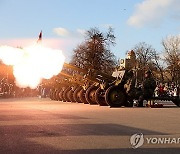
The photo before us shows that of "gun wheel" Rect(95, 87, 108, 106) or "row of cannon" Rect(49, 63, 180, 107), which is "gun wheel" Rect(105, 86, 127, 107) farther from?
"gun wheel" Rect(95, 87, 108, 106)

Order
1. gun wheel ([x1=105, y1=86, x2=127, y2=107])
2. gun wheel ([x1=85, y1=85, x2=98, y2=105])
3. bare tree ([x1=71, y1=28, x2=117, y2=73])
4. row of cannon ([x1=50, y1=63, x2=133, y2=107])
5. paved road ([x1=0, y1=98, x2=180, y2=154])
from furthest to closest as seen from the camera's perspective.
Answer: bare tree ([x1=71, y1=28, x2=117, y2=73]), gun wheel ([x1=85, y1=85, x2=98, y2=105]), row of cannon ([x1=50, y1=63, x2=133, y2=107]), gun wheel ([x1=105, y1=86, x2=127, y2=107]), paved road ([x1=0, y1=98, x2=180, y2=154])

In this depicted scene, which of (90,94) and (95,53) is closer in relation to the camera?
(90,94)

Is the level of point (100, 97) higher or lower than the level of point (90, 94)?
lower

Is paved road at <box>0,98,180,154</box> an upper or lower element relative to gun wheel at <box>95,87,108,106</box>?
lower

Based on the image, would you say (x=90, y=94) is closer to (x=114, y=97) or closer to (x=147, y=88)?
(x=114, y=97)

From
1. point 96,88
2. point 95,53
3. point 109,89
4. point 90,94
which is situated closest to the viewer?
point 109,89

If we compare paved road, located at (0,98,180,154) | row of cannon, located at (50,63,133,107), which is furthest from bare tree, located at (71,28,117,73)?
paved road, located at (0,98,180,154)

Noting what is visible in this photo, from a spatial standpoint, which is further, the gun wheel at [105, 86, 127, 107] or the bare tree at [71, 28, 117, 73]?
the bare tree at [71, 28, 117, 73]

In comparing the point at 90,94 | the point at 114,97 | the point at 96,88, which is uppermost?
the point at 96,88

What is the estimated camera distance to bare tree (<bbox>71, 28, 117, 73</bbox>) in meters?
55.2

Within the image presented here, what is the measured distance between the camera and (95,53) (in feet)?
182

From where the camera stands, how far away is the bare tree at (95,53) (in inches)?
2173

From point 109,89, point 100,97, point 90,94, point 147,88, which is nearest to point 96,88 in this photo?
point 90,94

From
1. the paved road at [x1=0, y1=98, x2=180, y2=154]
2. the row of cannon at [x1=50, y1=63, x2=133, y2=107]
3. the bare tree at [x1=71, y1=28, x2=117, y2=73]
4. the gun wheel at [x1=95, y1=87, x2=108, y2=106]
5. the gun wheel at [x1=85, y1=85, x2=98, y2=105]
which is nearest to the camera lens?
the paved road at [x1=0, y1=98, x2=180, y2=154]
